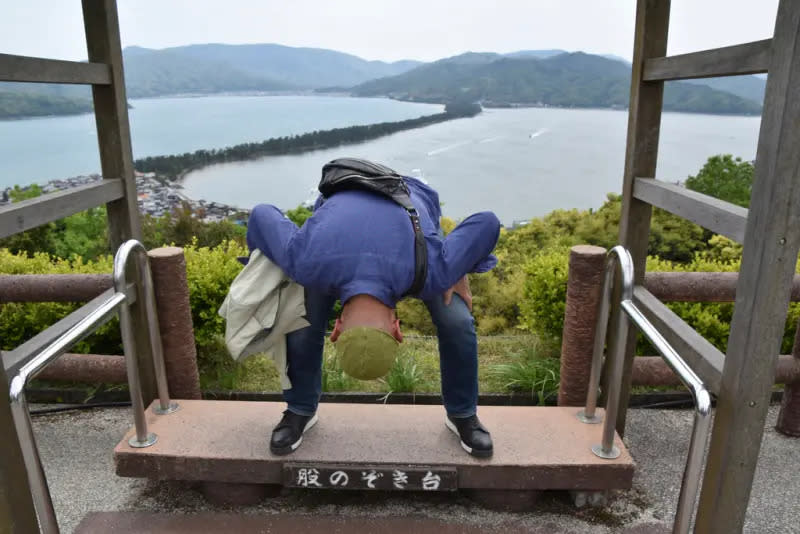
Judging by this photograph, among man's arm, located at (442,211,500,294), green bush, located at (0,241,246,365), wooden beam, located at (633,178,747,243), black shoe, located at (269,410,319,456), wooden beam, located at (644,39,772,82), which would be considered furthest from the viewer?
green bush, located at (0,241,246,365)

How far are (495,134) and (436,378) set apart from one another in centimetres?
303

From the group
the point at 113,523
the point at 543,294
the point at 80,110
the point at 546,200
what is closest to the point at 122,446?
the point at 113,523

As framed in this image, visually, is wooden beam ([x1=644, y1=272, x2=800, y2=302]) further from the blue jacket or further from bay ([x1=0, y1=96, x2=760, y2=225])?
bay ([x1=0, y1=96, x2=760, y2=225])

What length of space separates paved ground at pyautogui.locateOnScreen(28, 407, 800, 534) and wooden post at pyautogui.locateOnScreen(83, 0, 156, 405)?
74 centimetres

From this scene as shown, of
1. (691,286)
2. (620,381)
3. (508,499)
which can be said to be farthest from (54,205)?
(691,286)

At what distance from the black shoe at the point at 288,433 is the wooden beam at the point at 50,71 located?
66.6 inches

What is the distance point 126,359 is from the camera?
2564 millimetres

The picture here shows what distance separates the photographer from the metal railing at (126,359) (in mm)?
1730

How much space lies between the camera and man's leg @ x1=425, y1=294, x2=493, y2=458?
8.34ft

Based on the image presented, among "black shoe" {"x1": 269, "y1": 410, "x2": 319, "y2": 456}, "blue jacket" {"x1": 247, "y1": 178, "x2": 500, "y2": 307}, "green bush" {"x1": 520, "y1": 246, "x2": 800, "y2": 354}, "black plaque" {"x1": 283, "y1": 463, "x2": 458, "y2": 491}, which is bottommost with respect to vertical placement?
"black plaque" {"x1": 283, "y1": 463, "x2": 458, "y2": 491}

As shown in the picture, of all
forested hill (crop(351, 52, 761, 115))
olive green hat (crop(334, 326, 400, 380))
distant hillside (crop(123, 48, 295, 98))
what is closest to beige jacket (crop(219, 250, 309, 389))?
olive green hat (crop(334, 326, 400, 380))

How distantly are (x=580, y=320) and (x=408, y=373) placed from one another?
3.77 ft

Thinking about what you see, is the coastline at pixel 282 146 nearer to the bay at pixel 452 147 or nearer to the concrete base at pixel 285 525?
the bay at pixel 452 147

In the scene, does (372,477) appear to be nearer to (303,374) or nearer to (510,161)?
(303,374)
